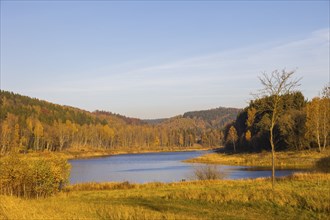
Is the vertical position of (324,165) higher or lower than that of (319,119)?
lower

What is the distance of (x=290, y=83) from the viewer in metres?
27.8

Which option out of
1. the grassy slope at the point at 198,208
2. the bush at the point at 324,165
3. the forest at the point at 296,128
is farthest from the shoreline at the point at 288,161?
the grassy slope at the point at 198,208

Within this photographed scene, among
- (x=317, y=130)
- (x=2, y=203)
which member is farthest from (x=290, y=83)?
(x=317, y=130)

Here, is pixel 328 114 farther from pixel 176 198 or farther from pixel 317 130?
pixel 176 198

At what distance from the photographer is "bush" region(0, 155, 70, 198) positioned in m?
28.0

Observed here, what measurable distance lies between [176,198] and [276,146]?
7028 cm

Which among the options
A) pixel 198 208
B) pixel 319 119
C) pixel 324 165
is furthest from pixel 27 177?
pixel 319 119

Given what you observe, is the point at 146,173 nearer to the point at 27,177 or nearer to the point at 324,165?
the point at 324,165

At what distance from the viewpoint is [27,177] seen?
1117 inches

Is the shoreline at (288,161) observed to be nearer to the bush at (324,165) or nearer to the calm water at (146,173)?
the calm water at (146,173)

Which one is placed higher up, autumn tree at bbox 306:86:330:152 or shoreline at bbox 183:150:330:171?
autumn tree at bbox 306:86:330:152

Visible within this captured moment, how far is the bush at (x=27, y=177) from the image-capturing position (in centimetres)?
2803

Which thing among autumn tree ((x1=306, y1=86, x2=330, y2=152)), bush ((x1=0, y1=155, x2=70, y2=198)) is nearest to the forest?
autumn tree ((x1=306, y1=86, x2=330, y2=152))

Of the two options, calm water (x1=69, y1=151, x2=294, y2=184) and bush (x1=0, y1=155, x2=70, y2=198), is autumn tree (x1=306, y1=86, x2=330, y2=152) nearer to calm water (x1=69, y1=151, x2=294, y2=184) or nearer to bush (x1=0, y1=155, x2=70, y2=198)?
calm water (x1=69, y1=151, x2=294, y2=184)
